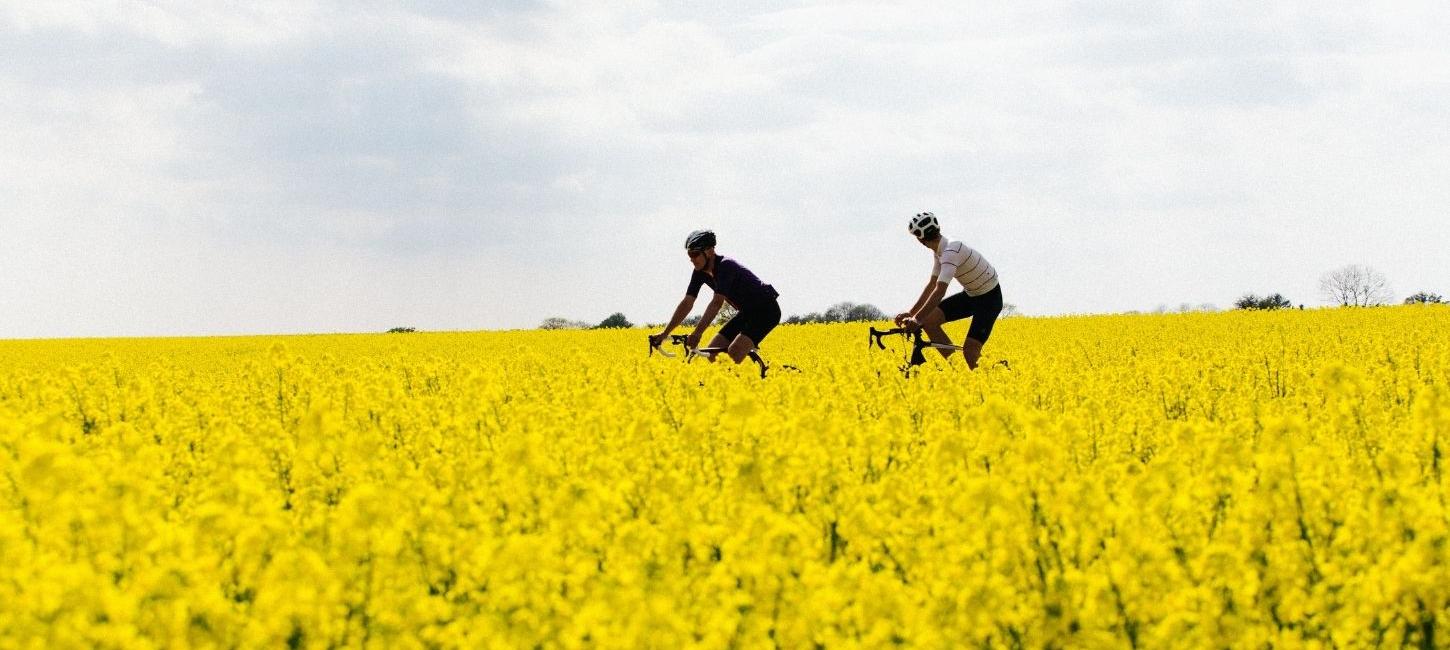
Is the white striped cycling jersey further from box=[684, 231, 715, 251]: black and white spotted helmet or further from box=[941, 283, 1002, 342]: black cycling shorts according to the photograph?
box=[684, 231, 715, 251]: black and white spotted helmet

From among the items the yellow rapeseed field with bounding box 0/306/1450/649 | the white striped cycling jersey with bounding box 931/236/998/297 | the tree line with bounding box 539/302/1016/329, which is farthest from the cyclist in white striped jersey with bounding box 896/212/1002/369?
the tree line with bounding box 539/302/1016/329

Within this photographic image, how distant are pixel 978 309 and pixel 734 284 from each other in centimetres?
247

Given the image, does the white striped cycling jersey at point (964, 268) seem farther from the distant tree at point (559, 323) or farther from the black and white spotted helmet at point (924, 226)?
the distant tree at point (559, 323)

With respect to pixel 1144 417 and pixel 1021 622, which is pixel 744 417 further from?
pixel 1144 417

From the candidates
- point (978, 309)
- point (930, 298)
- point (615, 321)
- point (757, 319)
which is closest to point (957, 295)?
point (978, 309)

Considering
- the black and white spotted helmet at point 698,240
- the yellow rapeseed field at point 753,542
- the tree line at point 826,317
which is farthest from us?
the tree line at point 826,317

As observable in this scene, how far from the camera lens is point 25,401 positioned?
10.8m

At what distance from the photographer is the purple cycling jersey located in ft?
33.6

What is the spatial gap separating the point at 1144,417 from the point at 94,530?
251 inches

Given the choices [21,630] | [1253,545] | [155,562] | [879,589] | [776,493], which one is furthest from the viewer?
[776,493]

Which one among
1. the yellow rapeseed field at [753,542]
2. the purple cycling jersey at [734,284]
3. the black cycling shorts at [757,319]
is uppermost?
the purple cycling jersey at [734,284]

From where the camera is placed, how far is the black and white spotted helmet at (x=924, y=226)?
10281 mm

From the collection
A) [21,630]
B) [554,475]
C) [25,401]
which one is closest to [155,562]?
[21,630]

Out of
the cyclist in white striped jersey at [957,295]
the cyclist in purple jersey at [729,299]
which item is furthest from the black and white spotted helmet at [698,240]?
the cyclist in white striped jersey at [957,295]
